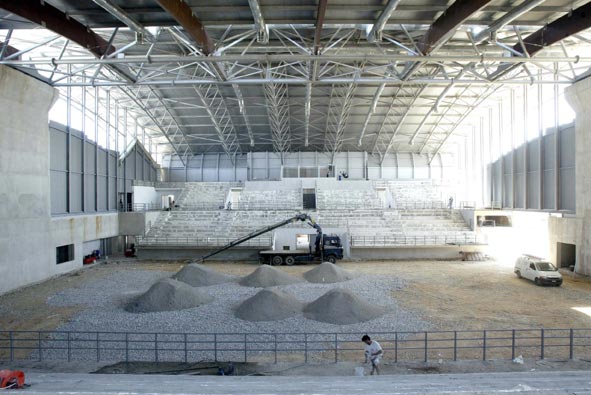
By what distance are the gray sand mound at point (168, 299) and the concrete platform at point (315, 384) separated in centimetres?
704

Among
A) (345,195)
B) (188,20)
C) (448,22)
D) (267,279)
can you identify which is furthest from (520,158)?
(188,20)

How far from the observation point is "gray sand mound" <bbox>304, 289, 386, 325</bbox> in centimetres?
1520

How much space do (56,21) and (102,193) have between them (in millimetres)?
18738

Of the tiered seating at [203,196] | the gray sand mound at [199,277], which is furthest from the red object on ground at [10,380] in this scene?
A: the tiered seating at [203,196]

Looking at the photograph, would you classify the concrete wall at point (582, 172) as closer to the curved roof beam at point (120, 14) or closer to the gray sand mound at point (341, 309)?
the gray sand mound at point (341, 309)

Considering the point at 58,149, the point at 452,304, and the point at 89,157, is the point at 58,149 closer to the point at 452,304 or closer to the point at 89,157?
the point at 89,157

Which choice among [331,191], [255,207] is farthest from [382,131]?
[255,207]

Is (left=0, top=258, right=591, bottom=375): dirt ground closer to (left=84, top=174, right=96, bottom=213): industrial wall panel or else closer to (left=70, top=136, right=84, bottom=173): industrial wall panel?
(left=84, top=174, right=96, bottom=213): industrial wall panel

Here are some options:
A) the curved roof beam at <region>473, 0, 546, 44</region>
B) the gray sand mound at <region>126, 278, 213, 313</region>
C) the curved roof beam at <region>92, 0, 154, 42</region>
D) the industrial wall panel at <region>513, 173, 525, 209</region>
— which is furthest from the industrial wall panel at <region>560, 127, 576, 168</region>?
the curved roof beam at <region>92, 0, 154, 42</region>

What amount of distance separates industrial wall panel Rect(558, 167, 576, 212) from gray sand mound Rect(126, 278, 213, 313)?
24.9 m

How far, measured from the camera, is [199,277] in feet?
74.0

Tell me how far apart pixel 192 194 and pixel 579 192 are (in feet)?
117

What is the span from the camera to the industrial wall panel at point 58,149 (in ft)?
86.9

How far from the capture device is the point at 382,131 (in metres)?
47.0
